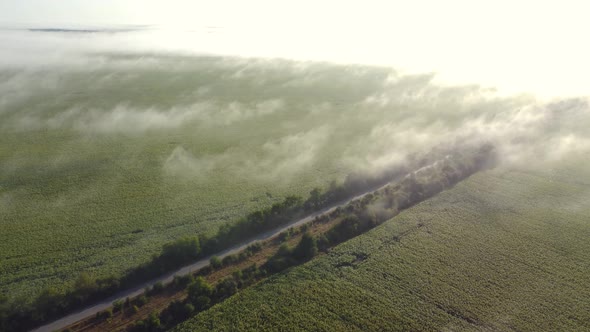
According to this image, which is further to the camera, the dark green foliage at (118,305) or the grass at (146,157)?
the grass at (146,157)

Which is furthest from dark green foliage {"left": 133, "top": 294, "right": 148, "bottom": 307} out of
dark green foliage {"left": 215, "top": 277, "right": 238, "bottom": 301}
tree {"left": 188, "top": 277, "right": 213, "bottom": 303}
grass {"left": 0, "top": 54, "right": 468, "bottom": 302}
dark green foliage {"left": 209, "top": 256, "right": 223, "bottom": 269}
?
dark green foliage {"left": 209, "top": 256, "right": 223, "bottom": 269}

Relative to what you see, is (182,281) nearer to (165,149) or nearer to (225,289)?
(225,289)

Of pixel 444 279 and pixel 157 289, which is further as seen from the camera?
pixel 157 289

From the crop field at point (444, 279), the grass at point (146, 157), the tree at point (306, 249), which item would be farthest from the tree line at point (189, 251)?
the crop field at point (444, 279)

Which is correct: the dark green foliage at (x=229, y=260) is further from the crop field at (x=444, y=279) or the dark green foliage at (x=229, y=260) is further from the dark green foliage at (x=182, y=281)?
Result: the crop field at (x=444, y=279)

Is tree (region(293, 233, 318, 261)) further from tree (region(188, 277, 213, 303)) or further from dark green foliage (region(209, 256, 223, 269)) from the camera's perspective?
tree (region(188, 277, 213, 303))

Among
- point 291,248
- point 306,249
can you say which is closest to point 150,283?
point 291,248
